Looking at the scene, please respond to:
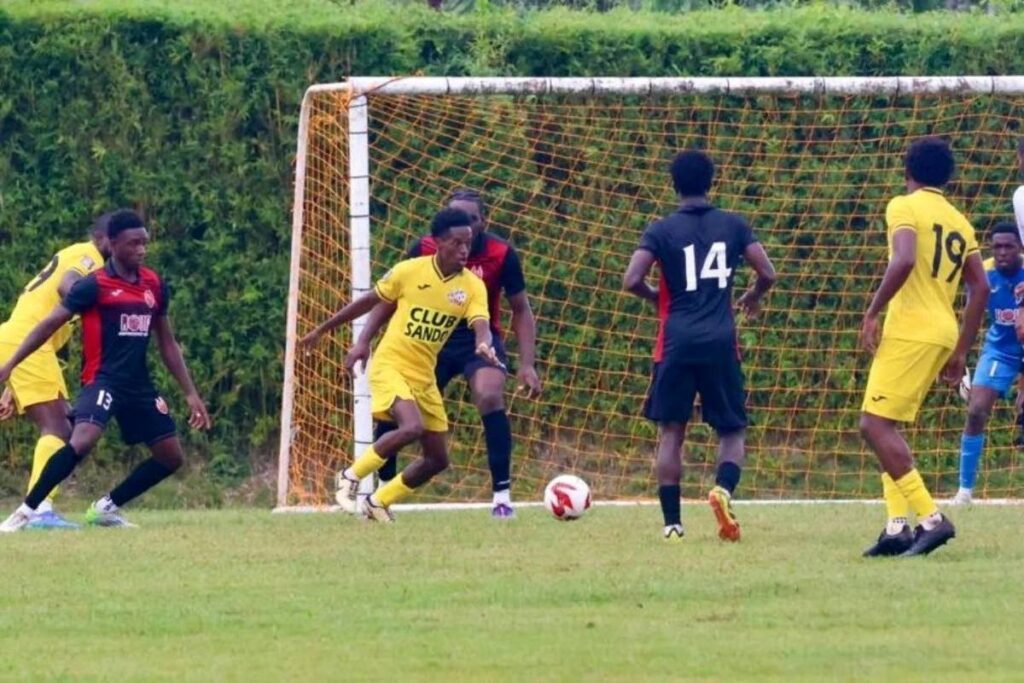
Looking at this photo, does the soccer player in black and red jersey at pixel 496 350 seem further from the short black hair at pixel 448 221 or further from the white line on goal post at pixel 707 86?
the white line on goal post at pixel 707 86

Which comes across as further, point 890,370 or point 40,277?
point 40,277

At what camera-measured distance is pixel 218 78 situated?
51.0 feet

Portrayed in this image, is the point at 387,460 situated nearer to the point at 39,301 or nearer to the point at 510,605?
the point at 39,301

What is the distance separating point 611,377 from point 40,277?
4.64 metres

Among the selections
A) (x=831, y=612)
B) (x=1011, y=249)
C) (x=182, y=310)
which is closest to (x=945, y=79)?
(x=1011, y=249)

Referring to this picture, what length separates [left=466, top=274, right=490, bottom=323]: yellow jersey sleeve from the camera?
1223 centimetres

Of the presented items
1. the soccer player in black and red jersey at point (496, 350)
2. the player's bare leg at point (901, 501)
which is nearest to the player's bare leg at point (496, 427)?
the soccer player in black and red jersey at point (496, 350)

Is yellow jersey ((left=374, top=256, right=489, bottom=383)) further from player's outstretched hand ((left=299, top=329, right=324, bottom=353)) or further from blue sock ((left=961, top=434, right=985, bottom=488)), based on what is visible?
blue sock ((left=961, top=434, right=985, bottom=488))

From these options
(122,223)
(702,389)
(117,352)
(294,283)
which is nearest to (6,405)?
(117,352)

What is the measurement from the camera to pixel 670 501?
1087cm

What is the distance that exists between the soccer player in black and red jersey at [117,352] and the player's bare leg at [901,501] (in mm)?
4312

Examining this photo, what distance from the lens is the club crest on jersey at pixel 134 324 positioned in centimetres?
1230

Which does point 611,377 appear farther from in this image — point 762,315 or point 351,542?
point 351,542

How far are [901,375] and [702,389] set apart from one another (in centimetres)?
119
